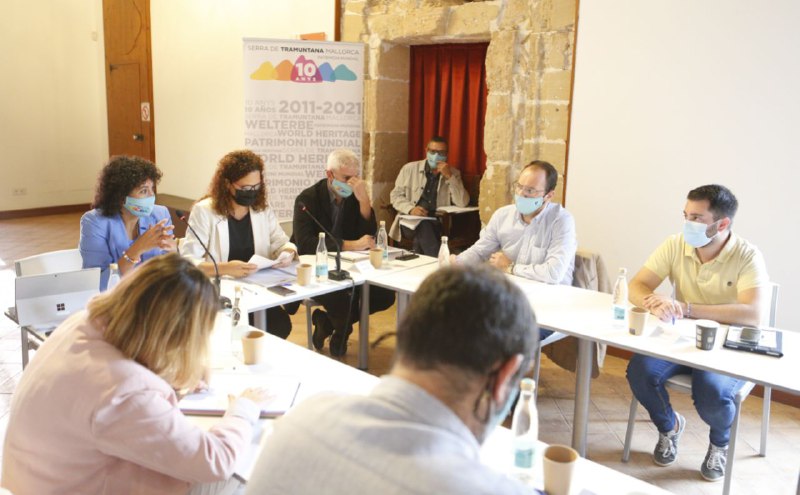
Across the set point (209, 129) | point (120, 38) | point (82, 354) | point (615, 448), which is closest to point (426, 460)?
point (82, 354)

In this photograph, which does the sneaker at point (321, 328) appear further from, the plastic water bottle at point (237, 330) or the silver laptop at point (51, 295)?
the plastic water bottle at point (237, 330)

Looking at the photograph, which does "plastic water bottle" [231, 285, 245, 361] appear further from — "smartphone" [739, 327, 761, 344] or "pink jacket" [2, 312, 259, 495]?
"smartphone" [739, 327, 761, 344]

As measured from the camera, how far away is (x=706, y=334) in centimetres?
236

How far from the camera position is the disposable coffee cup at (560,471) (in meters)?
1.47

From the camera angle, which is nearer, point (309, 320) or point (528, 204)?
point (528, 204)

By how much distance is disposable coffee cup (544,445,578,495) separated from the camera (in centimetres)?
147

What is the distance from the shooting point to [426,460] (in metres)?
0.90

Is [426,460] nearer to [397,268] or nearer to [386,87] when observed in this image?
[397,268]

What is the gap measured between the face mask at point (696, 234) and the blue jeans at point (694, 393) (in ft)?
1.65

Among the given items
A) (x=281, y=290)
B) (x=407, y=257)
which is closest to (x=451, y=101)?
(x=407, y=257)

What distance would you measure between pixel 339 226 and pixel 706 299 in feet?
6.68

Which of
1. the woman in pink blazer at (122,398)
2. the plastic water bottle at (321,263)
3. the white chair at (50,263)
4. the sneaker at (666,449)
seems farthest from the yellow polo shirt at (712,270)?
the white chair at (50,263)

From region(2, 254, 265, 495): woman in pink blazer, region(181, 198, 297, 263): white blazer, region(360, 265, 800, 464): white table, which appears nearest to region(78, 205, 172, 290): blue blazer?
region(181, 198, 297, 263): white blazer

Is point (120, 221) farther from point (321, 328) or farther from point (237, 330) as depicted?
point (321, 328)
